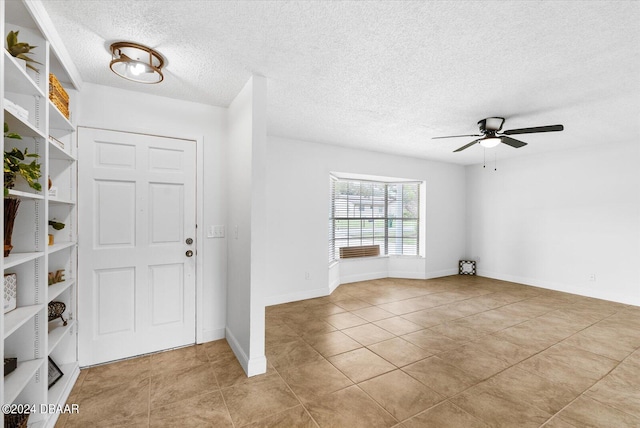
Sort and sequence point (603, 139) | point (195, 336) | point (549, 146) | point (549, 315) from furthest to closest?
point (549, 146), point (603, 139), point (549, 315), point (195, 336)

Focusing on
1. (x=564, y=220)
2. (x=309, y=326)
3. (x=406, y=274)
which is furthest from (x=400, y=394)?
(x=564, y=220)

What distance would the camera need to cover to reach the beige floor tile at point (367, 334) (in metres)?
3.17

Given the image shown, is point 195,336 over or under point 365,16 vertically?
under

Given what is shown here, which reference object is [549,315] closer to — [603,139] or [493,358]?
[493,358]

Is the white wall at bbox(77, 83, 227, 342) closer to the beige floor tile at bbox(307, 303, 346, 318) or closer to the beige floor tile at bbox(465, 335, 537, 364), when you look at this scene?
the beige floor tile at bbox(307, 303, 346, 318)

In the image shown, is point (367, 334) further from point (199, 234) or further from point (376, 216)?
point (376, 216)

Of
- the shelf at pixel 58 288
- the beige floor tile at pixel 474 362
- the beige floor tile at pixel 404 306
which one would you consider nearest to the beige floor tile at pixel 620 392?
the beige floor tile at pixel 474 362

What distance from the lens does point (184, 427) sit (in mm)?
1862

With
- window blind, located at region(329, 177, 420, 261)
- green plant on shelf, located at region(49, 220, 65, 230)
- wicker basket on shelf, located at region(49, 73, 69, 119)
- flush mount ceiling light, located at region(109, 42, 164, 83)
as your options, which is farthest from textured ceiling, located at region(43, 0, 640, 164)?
window blind, located at region(329, 177, 420, 261)

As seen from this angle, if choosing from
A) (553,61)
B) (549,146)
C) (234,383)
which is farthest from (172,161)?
(549,146)

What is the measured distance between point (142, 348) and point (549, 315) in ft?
16.7

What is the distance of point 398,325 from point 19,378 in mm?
3370

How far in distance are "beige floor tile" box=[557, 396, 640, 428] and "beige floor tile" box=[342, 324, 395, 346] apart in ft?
5.16

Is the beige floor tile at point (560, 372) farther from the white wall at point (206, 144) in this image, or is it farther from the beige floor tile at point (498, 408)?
the white wall at point (206, 144)
